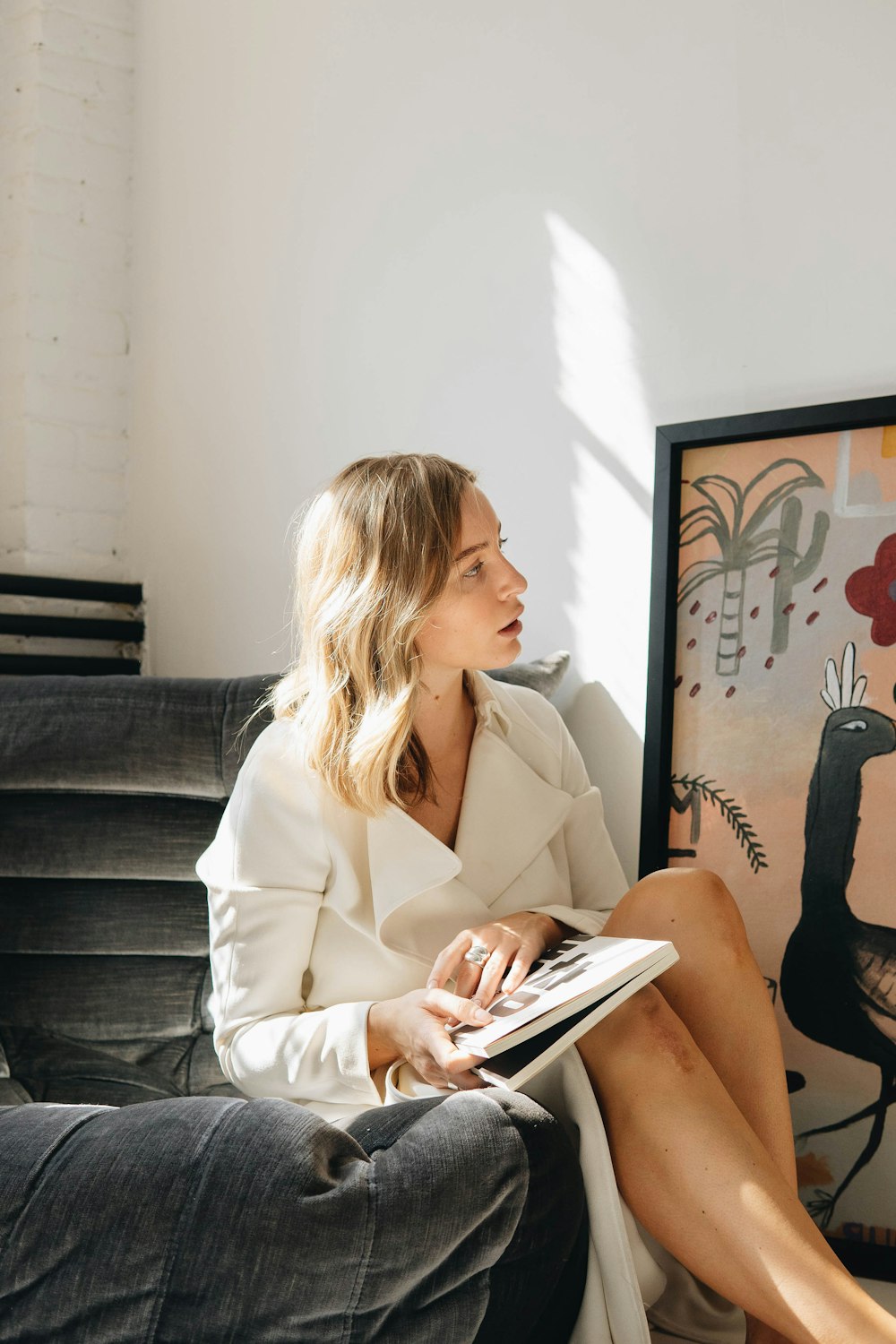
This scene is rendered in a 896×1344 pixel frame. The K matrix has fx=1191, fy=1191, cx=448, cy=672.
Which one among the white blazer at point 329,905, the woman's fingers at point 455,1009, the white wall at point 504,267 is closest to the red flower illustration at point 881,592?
the white wall at point 504,267

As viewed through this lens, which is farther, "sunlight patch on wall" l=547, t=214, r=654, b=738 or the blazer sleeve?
"sunlight patch on wall" l=547, t=214, r=654, b=738

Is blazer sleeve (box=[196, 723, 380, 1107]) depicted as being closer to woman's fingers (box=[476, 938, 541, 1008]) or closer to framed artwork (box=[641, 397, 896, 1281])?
woman's fingers (box=[476, 938, 541, 1008])

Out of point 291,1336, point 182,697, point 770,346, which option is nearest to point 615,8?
point 770,346

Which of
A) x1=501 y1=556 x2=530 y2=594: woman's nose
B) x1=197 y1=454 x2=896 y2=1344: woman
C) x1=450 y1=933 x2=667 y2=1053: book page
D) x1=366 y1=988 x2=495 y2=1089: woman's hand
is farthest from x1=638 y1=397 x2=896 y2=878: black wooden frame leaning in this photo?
x1=366 y1=988 x2=495 y2=1089: woman's hand

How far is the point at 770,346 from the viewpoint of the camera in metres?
1.59

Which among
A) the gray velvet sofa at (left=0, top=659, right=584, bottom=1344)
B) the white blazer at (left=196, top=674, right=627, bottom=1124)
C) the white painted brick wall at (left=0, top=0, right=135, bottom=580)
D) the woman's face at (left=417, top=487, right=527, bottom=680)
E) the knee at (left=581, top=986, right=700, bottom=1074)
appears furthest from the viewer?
the white painted brick wall at (left=0, top=0, right=135, bottom=580)

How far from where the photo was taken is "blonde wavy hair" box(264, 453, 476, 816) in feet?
4.51

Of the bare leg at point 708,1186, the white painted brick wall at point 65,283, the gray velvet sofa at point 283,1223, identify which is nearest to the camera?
the gray velvet sofa at point 283,1223

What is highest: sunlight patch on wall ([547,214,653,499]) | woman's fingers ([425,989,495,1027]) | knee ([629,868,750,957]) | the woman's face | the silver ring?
sunlight patch on wall ([547,214,653,499])

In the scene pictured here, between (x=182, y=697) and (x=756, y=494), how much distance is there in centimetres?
84

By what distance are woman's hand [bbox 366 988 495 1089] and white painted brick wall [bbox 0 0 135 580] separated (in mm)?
1328

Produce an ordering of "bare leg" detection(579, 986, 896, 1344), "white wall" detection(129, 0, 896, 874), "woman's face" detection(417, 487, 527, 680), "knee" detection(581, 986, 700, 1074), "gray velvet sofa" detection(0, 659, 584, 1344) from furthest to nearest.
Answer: "white wall" detection(129, 0, 896, 874) < "woman's face" detection(417, 487, 527, 680) < "knee" detection(581, 986, 700, 1074) < "bare leg" detection(579, 986, 896, 1344) < "gray velvet sofa" detection(0, 659, 584, 1344)

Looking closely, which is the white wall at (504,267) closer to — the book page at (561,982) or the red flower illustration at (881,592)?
the red flower illustration at (881,592)

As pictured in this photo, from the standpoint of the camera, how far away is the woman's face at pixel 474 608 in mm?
1414
